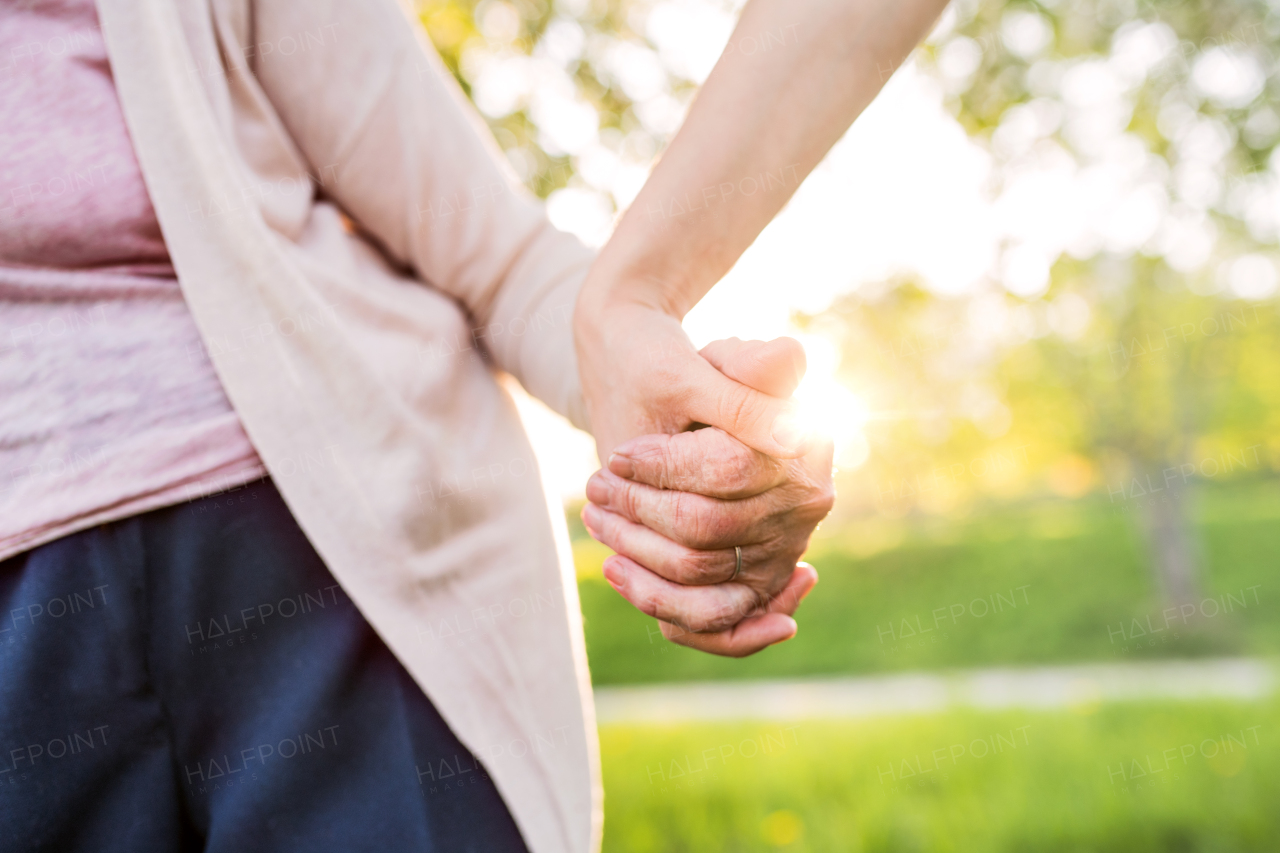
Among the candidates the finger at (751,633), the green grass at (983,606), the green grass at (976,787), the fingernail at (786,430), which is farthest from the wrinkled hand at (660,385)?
the green grass at (983,606)

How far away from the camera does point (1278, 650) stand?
13.6 m

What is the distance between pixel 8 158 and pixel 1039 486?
1716 inches

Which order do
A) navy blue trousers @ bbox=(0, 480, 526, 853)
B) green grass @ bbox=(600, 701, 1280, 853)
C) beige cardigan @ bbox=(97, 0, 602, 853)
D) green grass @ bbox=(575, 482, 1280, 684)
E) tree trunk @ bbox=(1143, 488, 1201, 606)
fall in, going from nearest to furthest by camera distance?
navy blue trousers @ bbox=(0, 480, 526, 853)
beige cardigan @ bbox=(97, 0, 602, 853)
green grass @ bbox=(600, 701, 1280, 853)
green grass @ bbox=(575, 482, 1280, 684)
tree trunk @ bbox=(1143, 488, 1201, 606)

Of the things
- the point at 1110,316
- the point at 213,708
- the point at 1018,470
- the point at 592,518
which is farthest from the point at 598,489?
the point at 1018,470

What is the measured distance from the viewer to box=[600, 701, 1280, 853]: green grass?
14.6 ft

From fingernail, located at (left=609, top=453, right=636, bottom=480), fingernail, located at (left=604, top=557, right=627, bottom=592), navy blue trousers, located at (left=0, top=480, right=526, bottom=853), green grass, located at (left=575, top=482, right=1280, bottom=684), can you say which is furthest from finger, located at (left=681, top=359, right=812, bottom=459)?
green grass, located at (left=575, top=482, right=1280, bottom=684)

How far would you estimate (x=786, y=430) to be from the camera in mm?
958

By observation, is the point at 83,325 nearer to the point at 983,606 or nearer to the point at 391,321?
the point at 391,321

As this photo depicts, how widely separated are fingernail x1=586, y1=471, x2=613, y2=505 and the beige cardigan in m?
0.14

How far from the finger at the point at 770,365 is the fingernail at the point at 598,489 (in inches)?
8.2

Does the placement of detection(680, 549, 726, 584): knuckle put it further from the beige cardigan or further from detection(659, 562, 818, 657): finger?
the beige cardigan

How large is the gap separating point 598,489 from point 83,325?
62 centimetres

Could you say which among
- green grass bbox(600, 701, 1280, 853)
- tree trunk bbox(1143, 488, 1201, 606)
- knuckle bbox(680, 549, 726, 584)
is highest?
knuckle bbox(680, 549, 726, 584)

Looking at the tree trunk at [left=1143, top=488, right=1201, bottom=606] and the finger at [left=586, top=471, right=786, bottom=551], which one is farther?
the tree trunk at [left=1143, top=488, right=1201, bottom=606]
